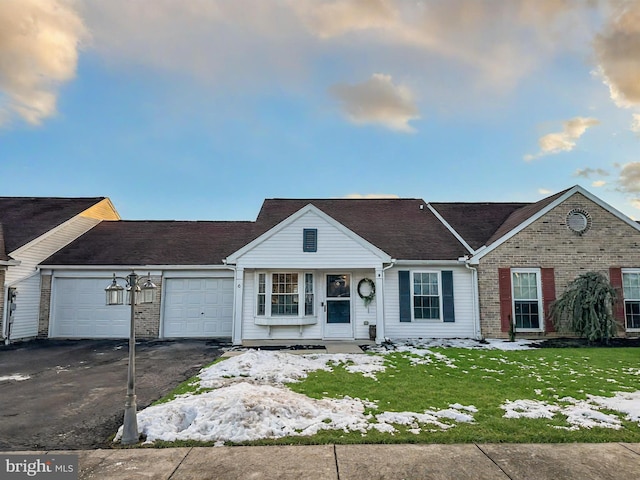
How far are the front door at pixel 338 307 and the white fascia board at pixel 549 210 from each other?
15.8ft

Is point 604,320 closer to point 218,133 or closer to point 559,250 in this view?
point 559,250

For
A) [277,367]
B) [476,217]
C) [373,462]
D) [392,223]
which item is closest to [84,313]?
[277,367]

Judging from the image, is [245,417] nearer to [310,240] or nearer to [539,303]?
[310,240]

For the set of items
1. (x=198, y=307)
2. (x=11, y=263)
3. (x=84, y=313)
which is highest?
(x=11, y=263)

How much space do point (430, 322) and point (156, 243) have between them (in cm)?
1202

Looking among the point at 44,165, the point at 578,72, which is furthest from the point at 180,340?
the point at 578,72

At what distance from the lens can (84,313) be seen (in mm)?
13734

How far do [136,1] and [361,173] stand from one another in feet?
40.1

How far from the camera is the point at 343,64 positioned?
1356 cm

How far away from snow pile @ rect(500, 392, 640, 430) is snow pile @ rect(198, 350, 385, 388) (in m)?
2.87

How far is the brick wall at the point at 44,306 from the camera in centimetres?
1345

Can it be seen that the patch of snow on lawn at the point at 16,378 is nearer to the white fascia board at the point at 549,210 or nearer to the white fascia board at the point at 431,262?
the white fascia board at the point at 431,262

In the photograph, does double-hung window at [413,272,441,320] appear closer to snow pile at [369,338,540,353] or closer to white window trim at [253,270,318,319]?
snow pile at [369,338,540,353]

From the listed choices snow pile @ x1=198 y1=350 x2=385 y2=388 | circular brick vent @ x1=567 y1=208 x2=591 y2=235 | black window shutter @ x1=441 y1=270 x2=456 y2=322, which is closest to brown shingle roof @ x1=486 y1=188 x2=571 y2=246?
circular brick vent @ x1=567 y1=208 x2=591 y2=235
